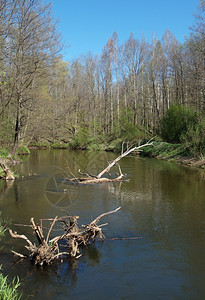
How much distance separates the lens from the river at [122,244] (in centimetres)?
453

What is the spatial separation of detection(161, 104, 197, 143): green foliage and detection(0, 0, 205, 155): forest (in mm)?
88

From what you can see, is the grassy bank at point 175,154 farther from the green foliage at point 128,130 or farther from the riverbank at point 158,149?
the green foliage at point 128,130

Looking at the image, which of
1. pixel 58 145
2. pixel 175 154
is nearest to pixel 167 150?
pixel 175 154

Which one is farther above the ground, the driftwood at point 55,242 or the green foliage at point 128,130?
the green foliage at point 128,130

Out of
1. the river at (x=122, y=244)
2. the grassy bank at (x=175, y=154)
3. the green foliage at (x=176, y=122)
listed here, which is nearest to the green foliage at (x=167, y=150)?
the grassy bank at (x=175, y=154)

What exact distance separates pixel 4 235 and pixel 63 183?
652cm

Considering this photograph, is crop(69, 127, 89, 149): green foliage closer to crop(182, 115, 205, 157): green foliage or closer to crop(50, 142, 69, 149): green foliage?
crop(50, 142, 69, 149): green foliage

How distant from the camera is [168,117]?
27.8 m

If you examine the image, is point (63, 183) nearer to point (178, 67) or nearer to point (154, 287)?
point (154, 287)

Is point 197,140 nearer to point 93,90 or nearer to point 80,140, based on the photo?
point 80,140

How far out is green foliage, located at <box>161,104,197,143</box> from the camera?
80.5 ft

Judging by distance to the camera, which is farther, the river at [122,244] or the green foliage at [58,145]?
the green foliage at [58,145]

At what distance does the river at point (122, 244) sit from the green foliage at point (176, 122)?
521 inches

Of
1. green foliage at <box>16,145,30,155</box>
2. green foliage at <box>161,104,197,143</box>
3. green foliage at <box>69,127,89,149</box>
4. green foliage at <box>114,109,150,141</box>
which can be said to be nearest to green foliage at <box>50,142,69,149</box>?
green foliage at <box>69,127,89,149</box>
